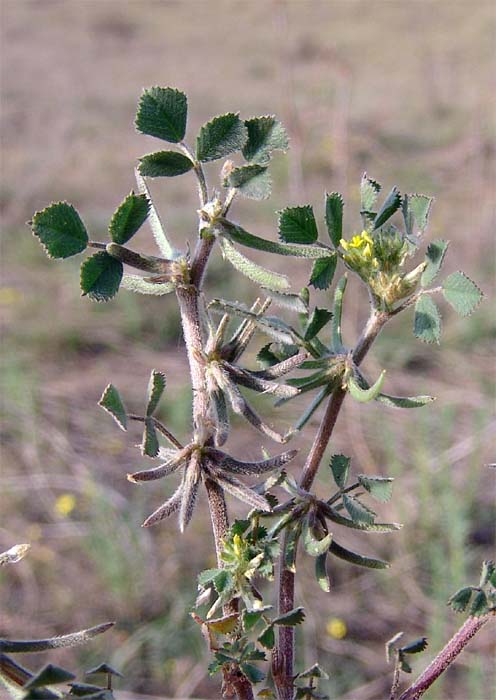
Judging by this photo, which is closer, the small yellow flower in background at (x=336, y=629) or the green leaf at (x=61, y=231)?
the green leaf at (x=61, y=231)

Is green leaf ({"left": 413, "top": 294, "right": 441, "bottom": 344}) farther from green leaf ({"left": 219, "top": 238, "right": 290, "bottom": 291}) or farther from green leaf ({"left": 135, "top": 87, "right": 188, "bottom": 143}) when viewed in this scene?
green leaf ({"left": 135, "top": 87, "right": 188, "bottom": 143})

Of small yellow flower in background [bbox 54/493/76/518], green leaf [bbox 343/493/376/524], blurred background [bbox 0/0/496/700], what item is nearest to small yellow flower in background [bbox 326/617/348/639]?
blurred background [bbox 0/0/496/700]

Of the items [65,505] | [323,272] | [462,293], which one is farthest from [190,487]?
[65,505]

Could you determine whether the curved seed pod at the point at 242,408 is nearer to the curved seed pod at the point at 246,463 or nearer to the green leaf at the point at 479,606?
the curved seed pod at the point at 246,463

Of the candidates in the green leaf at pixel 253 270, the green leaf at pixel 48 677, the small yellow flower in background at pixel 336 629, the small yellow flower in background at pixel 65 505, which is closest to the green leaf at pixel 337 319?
the green leaf at pixel 253 270

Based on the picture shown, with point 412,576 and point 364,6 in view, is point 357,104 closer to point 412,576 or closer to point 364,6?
point 364,6

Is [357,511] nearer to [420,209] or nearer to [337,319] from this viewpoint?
[337,319]

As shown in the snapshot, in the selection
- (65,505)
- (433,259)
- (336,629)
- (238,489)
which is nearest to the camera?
(238,489)
